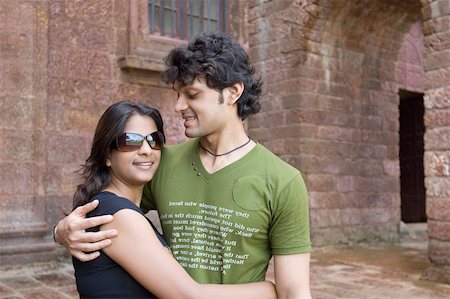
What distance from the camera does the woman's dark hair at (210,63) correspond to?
1609mm

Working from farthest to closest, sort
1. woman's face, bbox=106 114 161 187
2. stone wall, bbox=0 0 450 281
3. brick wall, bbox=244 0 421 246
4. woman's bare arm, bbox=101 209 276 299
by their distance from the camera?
1. brick wall, bbox=244 0 421 246
2. stone wall, bbox=0 0 450 281
3. woman's face, bbox=106 114 161 187
4. woman's bare arm, bbox=101 209 276 299

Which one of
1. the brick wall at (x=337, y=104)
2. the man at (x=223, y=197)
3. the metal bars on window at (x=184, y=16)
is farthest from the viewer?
the brick wall at (x=337, y=104)

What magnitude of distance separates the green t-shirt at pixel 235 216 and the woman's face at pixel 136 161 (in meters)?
0.08

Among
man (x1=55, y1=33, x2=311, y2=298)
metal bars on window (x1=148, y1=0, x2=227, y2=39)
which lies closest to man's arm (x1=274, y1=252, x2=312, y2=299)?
man (x1=55, y1=33, x2=311, y2=298)

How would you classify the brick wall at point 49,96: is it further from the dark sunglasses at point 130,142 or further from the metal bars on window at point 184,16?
the dark sunglasses at point 130,142

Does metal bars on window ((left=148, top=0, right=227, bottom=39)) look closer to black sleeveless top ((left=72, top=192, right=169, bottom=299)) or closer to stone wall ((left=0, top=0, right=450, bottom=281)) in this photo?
stone wall ((left=0, top=0, right=450, bottom=281))

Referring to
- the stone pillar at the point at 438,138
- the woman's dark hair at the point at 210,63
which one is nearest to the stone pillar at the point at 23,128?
the stone pillar at the point at 438,138

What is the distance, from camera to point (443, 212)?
508 cm

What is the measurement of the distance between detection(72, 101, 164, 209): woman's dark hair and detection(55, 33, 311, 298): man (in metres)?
0.10

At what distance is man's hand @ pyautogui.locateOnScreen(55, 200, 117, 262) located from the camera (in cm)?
146

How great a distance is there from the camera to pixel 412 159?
35.3ft

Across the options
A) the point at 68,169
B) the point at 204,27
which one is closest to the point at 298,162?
the point at 204,27

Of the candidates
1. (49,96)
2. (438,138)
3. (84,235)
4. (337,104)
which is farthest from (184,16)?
(84,235)

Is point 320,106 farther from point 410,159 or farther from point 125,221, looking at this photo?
point 125,221
